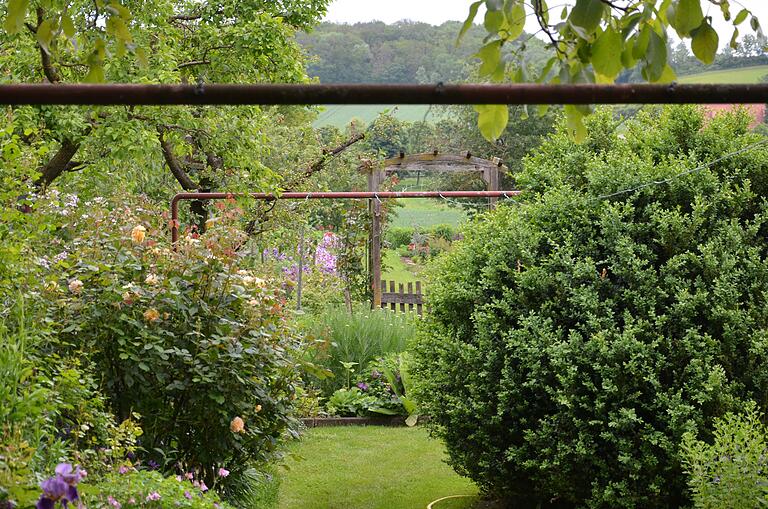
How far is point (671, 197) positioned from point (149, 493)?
9.43 feet

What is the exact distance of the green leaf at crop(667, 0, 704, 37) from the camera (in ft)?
6.30

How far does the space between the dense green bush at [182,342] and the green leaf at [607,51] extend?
8.83 ft

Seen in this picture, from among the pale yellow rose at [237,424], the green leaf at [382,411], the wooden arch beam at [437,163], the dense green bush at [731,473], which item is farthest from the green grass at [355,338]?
the dense green bush at [731,473]

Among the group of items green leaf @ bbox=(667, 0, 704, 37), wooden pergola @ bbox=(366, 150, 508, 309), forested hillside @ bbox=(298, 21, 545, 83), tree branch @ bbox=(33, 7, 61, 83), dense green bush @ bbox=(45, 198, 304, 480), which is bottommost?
dense green bush @ bbox=(45, 198, 304, 480)

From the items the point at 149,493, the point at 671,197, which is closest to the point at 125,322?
the point at 149,493

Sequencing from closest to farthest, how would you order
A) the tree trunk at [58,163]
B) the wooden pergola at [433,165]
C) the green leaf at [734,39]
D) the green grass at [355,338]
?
1. the green leaf at [734,39]
2. the tree trunk at [58,163]
3. the green grass at [355,338]
4. the wooden pergola at [433,165]

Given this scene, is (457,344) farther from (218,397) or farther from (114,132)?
(114,132)

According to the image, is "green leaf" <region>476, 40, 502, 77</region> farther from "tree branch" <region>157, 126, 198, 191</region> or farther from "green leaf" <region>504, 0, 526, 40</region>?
"tree branch" <region>157, 126, 198, 191</region>

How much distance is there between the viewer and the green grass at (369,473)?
5547mm

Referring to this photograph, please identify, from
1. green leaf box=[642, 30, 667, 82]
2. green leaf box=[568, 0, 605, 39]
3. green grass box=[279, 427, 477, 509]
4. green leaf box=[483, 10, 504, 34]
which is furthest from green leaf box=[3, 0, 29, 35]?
green grass box=[279, 427, 477, 509]

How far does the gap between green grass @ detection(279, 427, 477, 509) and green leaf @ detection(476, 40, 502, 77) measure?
130 inches

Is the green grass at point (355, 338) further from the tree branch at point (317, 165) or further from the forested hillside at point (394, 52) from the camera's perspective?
the forested hillside at point (394, 52)

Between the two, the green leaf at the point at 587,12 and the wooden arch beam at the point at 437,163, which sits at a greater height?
the wooden arch beam at the point at 437,163

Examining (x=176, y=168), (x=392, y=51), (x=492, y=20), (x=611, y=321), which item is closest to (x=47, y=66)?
(x=176, y=168)
